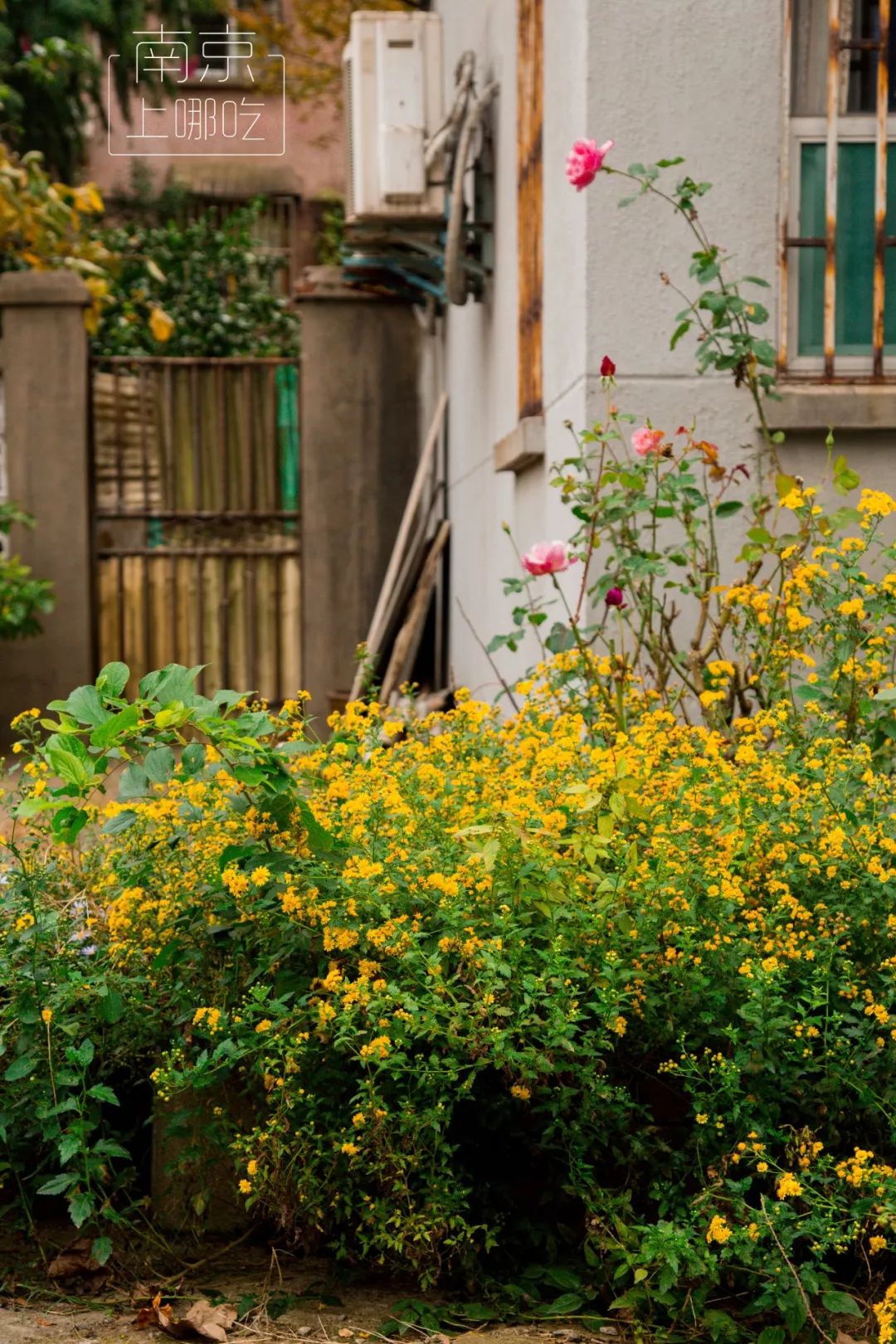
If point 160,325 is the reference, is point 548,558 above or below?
below

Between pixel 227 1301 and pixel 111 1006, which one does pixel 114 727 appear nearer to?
pixel 111 1006

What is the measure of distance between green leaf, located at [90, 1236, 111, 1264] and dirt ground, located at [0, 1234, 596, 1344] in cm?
9

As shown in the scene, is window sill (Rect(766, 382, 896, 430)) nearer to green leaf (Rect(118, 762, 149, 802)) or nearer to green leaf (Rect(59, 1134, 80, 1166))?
green leaf (Rect(118, 762, 149, 802))

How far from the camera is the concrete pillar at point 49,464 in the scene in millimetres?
9297

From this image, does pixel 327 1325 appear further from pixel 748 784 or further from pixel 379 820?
pixel 748 784

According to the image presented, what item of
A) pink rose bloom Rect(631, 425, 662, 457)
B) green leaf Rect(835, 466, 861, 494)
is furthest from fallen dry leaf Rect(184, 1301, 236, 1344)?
green leaf Rect(835, 466, 861, 494)

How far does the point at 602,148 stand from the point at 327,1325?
308 cm

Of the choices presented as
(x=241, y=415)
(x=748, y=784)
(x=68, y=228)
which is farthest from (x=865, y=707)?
(x=68, y=228)

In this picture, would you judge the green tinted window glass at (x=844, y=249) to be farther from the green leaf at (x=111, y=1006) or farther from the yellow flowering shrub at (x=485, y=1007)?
the green leaf at (x=111, y=1006)

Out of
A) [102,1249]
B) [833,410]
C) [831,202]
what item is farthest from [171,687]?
[831,202]

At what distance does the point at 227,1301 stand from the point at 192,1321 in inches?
4.3

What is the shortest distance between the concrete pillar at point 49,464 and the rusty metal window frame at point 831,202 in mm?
5656

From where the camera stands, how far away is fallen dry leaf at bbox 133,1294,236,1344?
2.56 meters

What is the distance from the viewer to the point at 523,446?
5.52 metres
